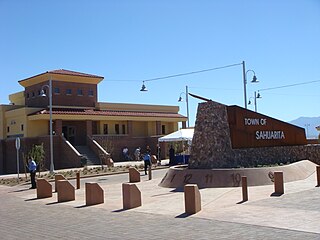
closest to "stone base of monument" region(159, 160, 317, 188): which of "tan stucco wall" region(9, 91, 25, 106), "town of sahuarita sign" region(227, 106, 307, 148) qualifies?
"town of sahuarita sign" region(227, 106, 307, 148)

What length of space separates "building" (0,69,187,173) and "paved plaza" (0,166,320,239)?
2337 centimetres

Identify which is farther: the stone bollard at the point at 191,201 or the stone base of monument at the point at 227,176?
the stone base of monument at the point at 227,176

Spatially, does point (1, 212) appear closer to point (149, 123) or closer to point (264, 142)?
point (264, 142)

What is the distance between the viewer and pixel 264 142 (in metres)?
22.4

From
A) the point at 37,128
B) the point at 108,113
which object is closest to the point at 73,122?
the point at 108,113

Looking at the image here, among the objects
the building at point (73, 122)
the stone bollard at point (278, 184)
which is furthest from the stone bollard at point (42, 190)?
the building at point (73, 122)

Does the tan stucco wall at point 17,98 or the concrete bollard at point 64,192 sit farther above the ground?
the tan stucco wall at point 17,98

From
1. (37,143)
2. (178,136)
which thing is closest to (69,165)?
(37,143)

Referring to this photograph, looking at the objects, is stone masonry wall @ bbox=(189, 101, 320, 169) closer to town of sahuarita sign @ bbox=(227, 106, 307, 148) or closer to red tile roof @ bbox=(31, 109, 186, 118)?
town of sahuarita sign @ bbox=(227, 106, 307, 148)

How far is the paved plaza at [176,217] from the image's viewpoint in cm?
962

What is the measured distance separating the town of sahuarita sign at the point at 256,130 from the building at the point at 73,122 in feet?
60.7

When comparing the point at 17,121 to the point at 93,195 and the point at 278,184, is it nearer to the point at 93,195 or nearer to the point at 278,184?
the point at 93,195

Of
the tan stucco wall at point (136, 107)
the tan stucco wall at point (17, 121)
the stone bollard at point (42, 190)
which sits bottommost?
the stone bollard at point (42, 190)

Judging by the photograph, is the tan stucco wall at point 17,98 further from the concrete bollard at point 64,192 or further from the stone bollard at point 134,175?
the concrete bollard at point 64,192
